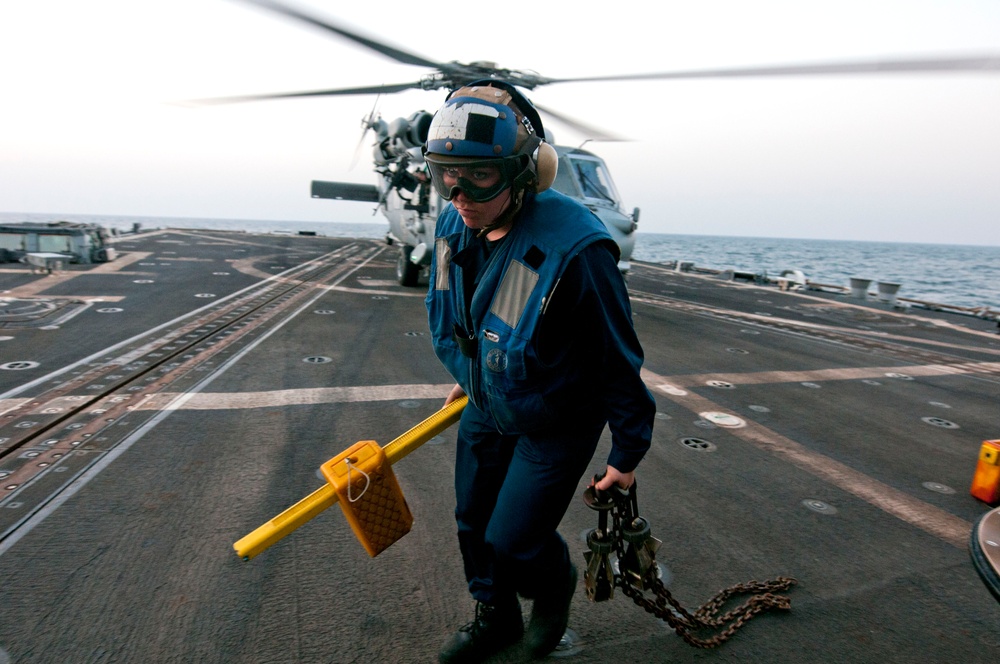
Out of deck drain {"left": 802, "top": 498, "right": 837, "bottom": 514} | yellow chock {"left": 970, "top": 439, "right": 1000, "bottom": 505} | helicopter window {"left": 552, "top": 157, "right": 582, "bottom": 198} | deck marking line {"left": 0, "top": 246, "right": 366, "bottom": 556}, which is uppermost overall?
helicopter window {"left": 552, "top": 157, "right": 582, "bottom": 198}

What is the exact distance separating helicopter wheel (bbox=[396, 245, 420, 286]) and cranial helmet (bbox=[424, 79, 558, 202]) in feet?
38.4

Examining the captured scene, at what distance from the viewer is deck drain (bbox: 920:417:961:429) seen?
556cm

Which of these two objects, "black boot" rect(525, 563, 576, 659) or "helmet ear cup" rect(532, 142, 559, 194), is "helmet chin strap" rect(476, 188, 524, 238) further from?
"black boot" rect(525, 563, 576, 659)

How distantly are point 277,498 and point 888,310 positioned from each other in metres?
16.1

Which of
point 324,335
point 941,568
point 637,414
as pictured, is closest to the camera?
point 637,414

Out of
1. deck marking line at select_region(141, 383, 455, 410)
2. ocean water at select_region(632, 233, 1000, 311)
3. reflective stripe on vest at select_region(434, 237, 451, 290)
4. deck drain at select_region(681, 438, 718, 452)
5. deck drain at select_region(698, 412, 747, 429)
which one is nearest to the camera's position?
reflective stripe on vest at select_region(434, 237, 451, 290)

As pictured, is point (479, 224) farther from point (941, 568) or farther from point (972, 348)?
point (972, 348)

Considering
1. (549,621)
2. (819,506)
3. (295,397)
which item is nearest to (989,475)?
(819,506)

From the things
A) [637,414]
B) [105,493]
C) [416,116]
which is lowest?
[105,493]

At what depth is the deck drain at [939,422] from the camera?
5559mm

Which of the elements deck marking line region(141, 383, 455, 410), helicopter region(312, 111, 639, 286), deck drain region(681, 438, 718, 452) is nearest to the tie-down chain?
deck drain region(681, 438, 718, 452)

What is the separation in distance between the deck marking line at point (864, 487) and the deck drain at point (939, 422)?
191 cm

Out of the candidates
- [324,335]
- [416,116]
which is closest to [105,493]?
[324,335]

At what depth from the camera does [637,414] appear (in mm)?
1944
